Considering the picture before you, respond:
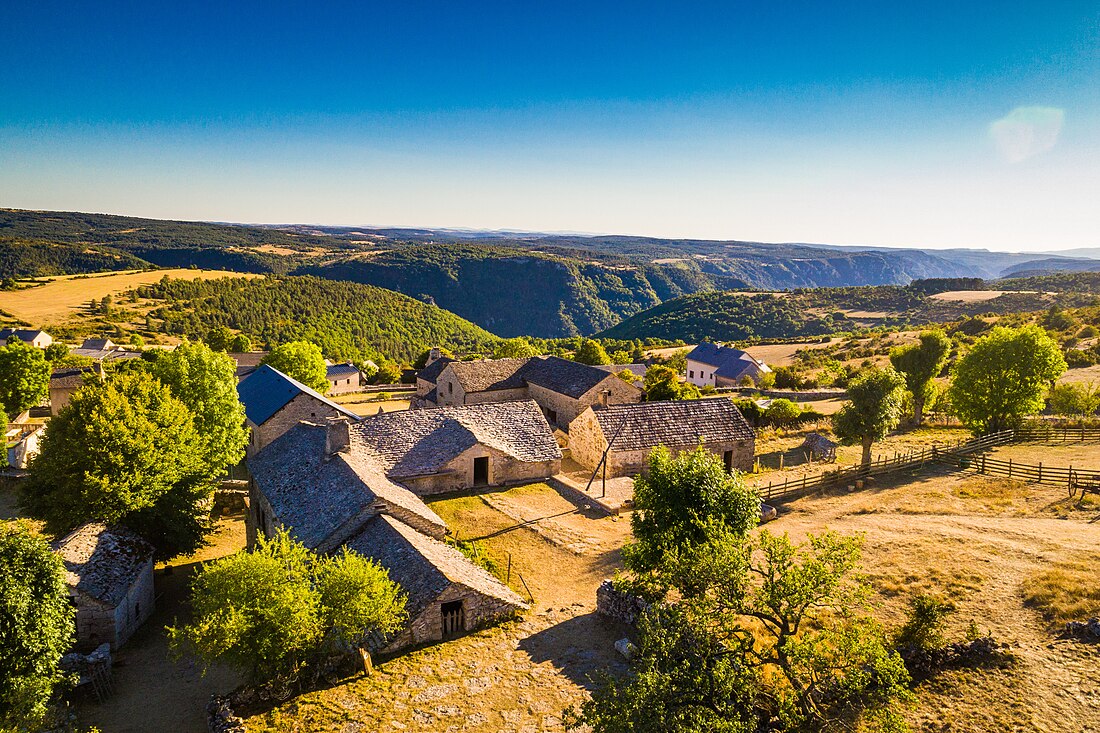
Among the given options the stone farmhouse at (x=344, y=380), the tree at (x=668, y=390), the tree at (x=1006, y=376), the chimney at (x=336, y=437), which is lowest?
the stone farmhouse at (x=344, y=380)

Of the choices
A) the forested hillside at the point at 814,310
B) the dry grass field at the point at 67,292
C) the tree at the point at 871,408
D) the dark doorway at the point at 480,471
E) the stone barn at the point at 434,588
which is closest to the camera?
the stone barn at the point at 434,588

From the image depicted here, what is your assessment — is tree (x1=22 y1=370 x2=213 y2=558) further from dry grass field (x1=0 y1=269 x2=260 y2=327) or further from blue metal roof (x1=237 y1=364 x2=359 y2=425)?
dry grass field (x1=0 y1=269 x2=260 y2=327)

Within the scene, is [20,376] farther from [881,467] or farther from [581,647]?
[881,467]

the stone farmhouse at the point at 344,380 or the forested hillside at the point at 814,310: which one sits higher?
the forested hillside at the point at 814,310

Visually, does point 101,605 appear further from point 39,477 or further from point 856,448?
point 856,448

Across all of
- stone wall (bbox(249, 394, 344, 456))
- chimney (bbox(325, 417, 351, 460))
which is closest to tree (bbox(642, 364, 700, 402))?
stone wall (bbox(249, 394, 344, 456))

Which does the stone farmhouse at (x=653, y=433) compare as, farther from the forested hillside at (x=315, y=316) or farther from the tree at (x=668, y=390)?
the forested hillside at (x=315, y=316)

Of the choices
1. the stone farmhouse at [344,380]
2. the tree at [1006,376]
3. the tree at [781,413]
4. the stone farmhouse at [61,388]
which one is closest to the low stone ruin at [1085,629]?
the tree at [1006,376]

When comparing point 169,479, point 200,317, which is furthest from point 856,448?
point 200,317
